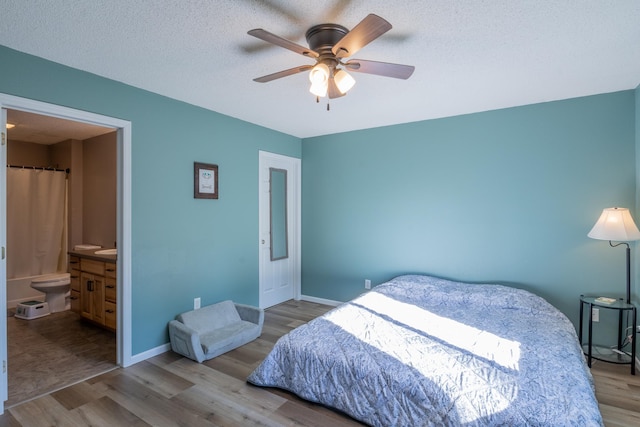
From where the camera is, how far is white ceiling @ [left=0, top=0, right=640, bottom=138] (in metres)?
1.73

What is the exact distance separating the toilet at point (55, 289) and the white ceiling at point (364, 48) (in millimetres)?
3125

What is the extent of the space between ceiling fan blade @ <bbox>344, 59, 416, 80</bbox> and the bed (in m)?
1.77

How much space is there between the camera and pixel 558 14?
1.78 metres

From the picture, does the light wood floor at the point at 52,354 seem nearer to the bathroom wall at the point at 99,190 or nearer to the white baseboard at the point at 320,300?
the bathroom wall at the point at 99,190

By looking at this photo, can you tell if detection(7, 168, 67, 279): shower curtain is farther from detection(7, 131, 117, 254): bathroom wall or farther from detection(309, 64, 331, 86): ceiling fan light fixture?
detection(309, 64, 331, 86): ceiling fan light fixture

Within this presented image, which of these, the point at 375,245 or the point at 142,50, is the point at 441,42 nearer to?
the point at 142,50

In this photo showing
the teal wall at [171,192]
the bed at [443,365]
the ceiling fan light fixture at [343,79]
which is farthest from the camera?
the teal wall at [171,192]

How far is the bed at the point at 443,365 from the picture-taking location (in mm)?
1626

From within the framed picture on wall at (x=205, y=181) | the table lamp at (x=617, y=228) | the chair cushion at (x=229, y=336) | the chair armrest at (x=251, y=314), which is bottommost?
the chair cushion at (x=229, y=336)

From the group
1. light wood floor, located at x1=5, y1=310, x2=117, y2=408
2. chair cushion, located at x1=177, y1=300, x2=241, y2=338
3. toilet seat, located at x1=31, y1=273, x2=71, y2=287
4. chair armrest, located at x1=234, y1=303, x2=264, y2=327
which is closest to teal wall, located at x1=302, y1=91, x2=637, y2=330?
chair armrest, located at x1=234, y1=303, x2=264, y2=327

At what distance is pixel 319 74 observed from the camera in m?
1.85

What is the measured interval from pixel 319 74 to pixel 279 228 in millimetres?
2973

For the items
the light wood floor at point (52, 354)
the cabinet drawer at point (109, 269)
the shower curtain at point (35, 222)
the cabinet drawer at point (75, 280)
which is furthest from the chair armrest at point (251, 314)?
the shower curtain at point (35, 222)

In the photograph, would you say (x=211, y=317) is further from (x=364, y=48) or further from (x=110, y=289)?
(x=364, y=48)
